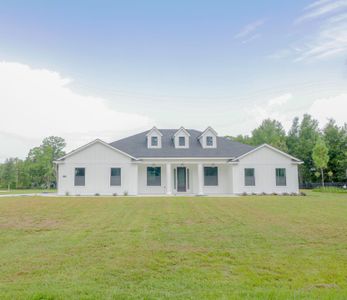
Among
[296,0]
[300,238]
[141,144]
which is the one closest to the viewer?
[300,238]

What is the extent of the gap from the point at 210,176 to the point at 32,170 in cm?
3921

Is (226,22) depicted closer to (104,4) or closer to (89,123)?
(104,4)

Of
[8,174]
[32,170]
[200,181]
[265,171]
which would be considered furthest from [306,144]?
[8,174]

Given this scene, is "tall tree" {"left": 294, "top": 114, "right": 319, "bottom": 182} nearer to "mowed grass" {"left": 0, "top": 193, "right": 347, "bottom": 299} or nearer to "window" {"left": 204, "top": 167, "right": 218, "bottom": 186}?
"window" {"left": 204, "top": 167, "right": 218, "bottom": 186}

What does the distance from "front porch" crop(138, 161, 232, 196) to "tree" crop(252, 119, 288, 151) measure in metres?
27.9

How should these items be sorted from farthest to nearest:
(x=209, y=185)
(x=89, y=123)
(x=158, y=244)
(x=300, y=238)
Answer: (x=89, y=123), (x=209, y=185), (x=300, y=238), (x=158, y=244)

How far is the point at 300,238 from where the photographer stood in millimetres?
6395

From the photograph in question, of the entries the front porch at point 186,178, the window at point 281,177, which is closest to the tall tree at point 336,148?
the window at point 281,177

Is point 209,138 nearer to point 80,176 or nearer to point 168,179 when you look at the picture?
point 168,179

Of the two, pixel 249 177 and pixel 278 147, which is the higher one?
pixel 278 147

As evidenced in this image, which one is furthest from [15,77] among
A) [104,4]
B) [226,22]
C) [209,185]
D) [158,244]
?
[158,244]

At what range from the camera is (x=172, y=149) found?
2384cm

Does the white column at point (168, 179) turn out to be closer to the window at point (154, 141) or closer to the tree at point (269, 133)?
the window at point (154, 141)

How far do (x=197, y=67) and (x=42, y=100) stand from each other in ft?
46.8
